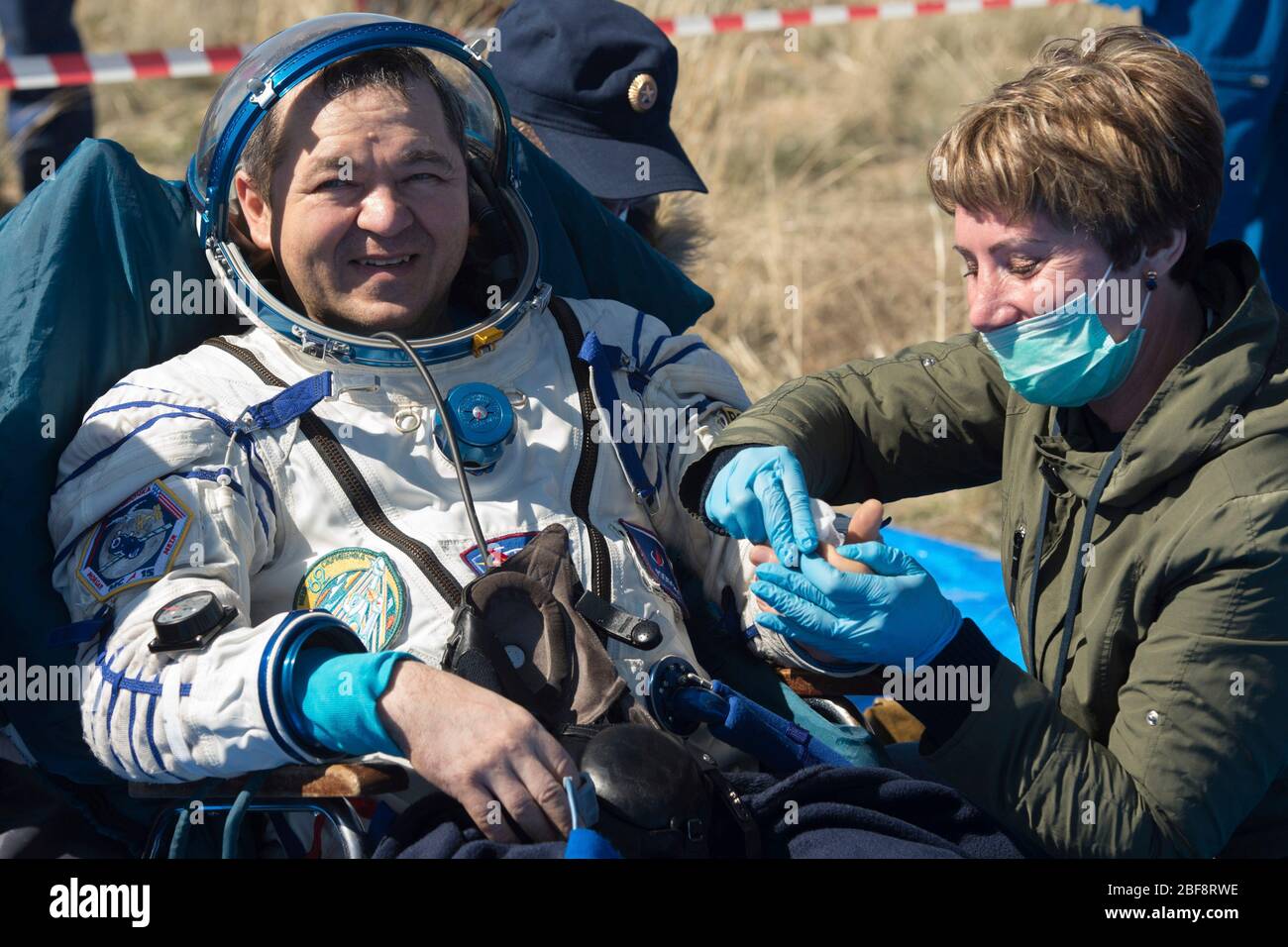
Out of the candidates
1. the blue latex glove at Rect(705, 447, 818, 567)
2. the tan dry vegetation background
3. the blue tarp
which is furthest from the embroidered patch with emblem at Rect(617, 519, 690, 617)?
the tan dry vegetation background

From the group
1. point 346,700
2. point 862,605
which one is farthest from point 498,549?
point 862,605

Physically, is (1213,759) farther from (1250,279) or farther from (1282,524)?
(1250,279)

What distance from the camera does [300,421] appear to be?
8.79 ft

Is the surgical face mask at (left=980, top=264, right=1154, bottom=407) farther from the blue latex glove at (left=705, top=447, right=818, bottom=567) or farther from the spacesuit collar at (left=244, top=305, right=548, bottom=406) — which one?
the spacesuit collar at (left=244, top=305, right=548, bottom=406)

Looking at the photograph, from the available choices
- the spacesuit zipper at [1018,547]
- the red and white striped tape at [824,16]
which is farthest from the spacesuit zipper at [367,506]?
the red and white striped tape at [824,16]

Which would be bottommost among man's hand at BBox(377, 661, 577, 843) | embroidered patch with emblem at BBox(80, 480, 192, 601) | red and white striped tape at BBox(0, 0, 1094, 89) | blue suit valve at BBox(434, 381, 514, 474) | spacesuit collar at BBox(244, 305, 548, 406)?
man's hand at BBox(377, 661, 577, 843)

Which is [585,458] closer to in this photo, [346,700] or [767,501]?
[767,501]

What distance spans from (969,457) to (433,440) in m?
0.98

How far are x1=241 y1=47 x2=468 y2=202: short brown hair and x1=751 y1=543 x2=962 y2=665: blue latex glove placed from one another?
112 cm

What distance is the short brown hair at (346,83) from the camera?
2744 mm

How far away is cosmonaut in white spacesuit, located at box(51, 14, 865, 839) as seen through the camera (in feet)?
7.32

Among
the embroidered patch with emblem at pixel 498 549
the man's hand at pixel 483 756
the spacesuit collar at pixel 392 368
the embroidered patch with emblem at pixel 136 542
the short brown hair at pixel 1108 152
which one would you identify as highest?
the short brown hair at pixel 1108 152

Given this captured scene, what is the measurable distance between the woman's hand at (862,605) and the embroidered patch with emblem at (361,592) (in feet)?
1.96

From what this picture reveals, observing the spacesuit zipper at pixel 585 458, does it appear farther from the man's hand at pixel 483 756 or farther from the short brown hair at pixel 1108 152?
the short brown hair at pixel 1108 152
